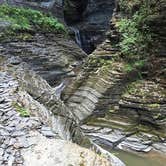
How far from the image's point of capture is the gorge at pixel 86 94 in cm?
546

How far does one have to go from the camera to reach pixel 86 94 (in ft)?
37.2

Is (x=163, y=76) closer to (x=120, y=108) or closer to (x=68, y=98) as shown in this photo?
(x=120, y=108)

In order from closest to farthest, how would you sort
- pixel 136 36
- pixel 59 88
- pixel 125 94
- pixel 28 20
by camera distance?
pixel 125 94
pixel 136 36
pixel 59 88
pixel 28 20

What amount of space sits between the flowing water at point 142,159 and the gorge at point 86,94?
21 millimetres

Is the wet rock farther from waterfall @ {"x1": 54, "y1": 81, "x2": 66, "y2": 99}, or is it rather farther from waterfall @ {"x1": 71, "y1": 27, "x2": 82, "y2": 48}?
waterfall @ {"x1": 71, "y1": 27, "x2": 82, "y2": 48}

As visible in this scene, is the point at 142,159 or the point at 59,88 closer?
the point at 142,159

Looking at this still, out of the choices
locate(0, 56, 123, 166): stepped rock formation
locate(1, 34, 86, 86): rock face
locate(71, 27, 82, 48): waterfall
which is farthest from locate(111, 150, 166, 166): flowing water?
locate(71, 27, 82, 48): waterfall

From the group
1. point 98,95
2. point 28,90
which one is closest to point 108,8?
point 98,95

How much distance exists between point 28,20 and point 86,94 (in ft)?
20.7

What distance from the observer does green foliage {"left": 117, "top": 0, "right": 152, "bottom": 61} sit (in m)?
11.4

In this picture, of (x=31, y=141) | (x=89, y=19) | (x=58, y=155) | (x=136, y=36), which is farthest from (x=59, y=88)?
(x=58, y=155)

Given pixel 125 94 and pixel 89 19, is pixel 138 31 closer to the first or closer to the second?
pixel 125 94

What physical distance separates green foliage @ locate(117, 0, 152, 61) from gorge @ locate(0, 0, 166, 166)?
0.09 feet

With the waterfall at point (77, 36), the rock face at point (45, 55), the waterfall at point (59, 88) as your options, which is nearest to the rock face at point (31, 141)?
the waterfall at point (59, 88)
